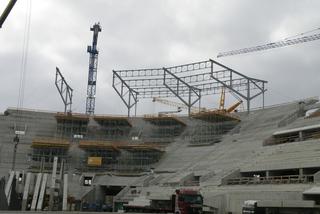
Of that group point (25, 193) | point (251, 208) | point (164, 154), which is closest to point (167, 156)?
point (164, 154)

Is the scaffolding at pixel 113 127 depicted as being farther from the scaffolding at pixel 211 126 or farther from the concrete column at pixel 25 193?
the concrete column at pixel 25 193

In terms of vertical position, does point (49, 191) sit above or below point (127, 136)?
below

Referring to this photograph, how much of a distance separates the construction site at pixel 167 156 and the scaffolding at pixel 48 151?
17 cm

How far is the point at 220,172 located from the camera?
199ft

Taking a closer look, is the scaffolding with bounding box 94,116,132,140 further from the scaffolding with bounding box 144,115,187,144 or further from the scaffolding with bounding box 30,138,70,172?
the scaffolding with bounding box 30,138,70,172

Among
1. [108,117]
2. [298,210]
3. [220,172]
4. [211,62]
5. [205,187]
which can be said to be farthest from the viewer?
[108,117]

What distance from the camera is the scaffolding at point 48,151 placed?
275 feet

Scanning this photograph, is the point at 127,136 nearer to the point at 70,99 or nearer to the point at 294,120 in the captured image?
the point at 70,99

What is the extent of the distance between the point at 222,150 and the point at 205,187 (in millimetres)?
16954

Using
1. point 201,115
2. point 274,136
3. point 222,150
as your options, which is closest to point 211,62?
point 201,115

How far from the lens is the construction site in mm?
46875

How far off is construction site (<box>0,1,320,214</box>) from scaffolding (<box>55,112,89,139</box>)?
0.18 metres

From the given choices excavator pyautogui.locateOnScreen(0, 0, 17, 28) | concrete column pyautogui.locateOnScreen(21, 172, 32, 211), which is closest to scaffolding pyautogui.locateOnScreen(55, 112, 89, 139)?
concrete column pyautogui.locateOnScreen(21, 172, 32, 211)

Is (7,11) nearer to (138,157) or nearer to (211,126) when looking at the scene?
(138,157)
